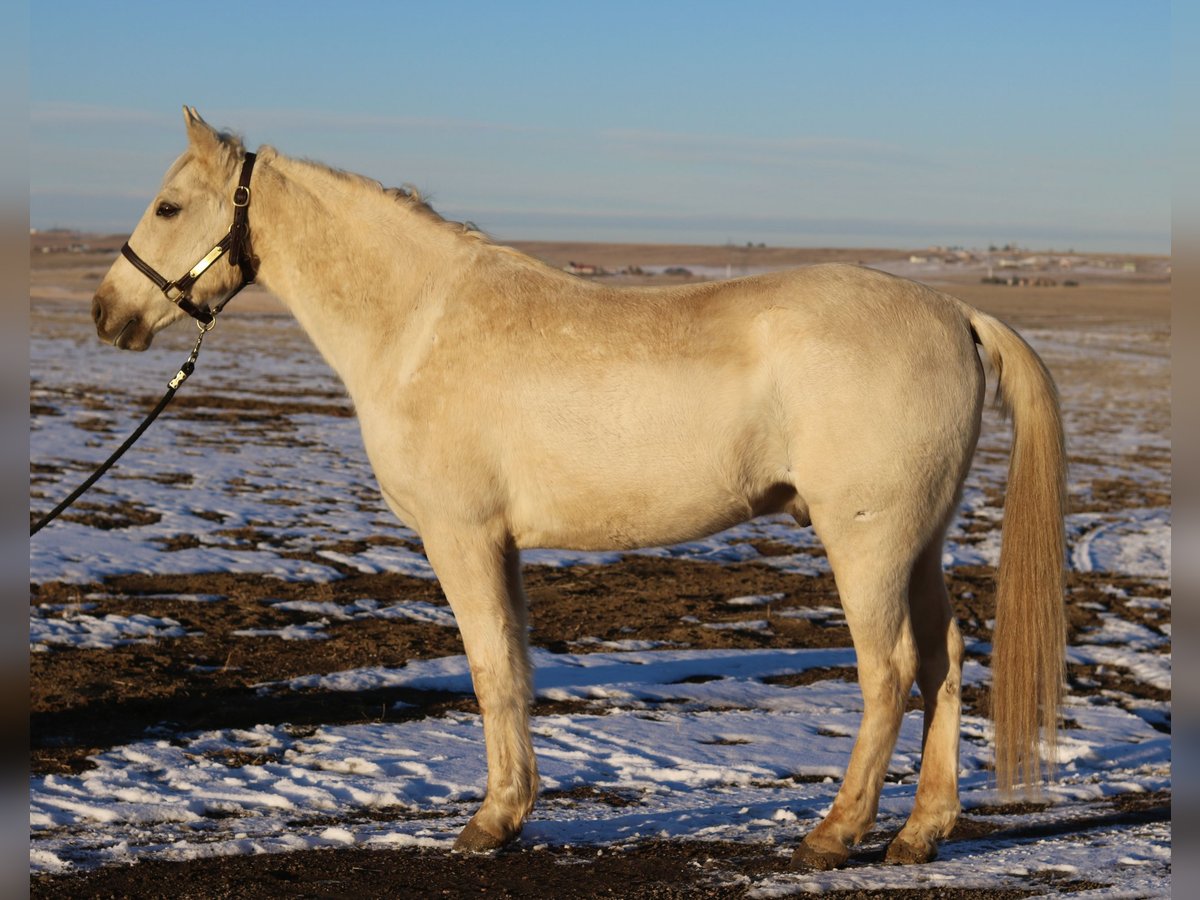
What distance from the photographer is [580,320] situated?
16.0ft

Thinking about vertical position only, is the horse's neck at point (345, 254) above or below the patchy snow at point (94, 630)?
above

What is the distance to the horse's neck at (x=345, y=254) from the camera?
16.9 ft

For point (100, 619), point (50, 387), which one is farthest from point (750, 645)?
point (50, 387)

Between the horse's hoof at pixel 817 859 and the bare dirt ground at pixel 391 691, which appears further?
the horse's hoof at pixel 817 859

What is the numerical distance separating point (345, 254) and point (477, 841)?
2461 millimetres

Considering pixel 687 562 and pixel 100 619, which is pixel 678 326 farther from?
pixel 687 562

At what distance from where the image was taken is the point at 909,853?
4688mm

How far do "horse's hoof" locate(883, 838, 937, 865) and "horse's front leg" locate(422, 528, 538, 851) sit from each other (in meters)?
1.41

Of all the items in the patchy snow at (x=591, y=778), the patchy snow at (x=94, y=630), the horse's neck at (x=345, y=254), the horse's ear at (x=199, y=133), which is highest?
the horse's ear at (x=199, y=133)

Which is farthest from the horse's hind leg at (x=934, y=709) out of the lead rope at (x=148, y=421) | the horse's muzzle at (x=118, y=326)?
the horse's muzzle at (x=118, y=326)

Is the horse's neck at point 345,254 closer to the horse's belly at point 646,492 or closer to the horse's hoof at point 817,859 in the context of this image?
the horse's belly at point 646,492

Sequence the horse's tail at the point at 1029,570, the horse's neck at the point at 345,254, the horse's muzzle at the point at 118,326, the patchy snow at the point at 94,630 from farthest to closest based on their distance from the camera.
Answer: the patchy snow at the point at 94,630 < the horse's muzzle at the point at 118,326 < the horse's neck at the point at 345,254 < the horse's tail at the point at 1029,570

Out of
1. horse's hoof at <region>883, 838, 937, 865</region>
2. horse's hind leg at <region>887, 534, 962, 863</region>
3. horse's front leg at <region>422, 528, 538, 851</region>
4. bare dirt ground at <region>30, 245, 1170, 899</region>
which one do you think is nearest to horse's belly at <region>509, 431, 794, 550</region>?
horse's front leg at <region>422, 528, 538, 851</region>

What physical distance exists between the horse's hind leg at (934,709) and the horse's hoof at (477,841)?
4.99ft
